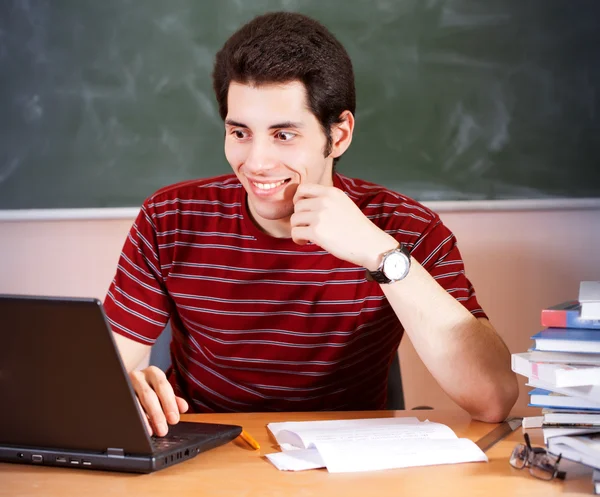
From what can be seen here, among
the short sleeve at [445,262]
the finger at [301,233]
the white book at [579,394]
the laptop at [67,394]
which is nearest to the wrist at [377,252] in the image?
the finger at [301,233]

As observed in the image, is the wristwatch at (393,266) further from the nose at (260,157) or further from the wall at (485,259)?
the wall at (485,259)

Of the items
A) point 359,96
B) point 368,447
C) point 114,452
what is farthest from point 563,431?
point 359,96

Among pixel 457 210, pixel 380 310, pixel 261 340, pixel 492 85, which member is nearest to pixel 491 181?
pixel 457 210

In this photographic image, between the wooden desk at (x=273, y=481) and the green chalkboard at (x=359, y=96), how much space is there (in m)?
1.29

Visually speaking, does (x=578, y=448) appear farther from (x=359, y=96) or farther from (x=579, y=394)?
(x=359, y=96)

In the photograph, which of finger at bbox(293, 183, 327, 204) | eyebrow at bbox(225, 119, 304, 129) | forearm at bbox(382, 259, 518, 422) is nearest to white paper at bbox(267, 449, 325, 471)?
Result: forearm at bbox(382, 259, 518, 422)

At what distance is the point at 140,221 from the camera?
1650 millimetres

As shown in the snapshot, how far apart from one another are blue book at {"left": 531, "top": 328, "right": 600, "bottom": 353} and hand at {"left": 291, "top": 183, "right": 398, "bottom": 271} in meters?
0.31

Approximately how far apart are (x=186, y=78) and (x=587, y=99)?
44.3 inches

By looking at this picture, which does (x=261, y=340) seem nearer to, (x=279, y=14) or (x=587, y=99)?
(x=279, y=14)

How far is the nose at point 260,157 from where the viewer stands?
4.85 ft

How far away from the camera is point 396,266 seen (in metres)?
1.34

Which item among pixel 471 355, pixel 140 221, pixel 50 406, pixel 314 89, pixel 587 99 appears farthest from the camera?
pixel 587 99

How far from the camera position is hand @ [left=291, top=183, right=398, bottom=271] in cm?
135
